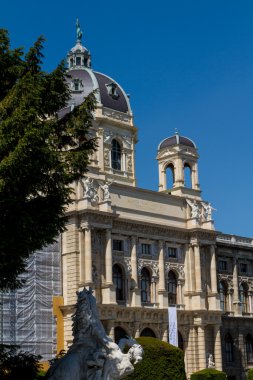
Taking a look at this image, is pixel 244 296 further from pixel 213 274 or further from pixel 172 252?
pixel 172 252

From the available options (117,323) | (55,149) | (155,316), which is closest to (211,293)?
(155,316)

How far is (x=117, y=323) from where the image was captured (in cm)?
5038

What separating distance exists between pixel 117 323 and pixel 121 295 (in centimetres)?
234

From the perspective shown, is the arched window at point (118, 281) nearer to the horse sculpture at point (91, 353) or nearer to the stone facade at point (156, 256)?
the stone facade at point (156, 256)

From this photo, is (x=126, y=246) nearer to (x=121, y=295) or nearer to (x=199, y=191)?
(x=121, y=295)

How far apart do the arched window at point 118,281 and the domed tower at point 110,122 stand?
7.29 metres

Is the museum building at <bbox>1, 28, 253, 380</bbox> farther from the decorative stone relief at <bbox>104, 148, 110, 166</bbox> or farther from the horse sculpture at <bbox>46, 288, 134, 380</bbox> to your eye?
the horse sculpture at <bbox>46, 288, 134, 380</bbox>

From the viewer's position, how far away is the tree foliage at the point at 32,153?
54.7 ft

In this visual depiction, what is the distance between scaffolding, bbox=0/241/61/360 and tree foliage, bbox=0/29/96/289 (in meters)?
29.2

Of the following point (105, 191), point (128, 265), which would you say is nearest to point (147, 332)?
point (128, 265)

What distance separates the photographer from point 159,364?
28344 mm

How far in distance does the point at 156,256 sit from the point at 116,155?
9.04m

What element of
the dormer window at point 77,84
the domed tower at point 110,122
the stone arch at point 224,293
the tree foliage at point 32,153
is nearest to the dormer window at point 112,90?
the domed tower at point 110,122

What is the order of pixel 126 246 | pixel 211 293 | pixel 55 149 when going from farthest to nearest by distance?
pixel 211 293 → pixel 126 246 → pixel 55 149
